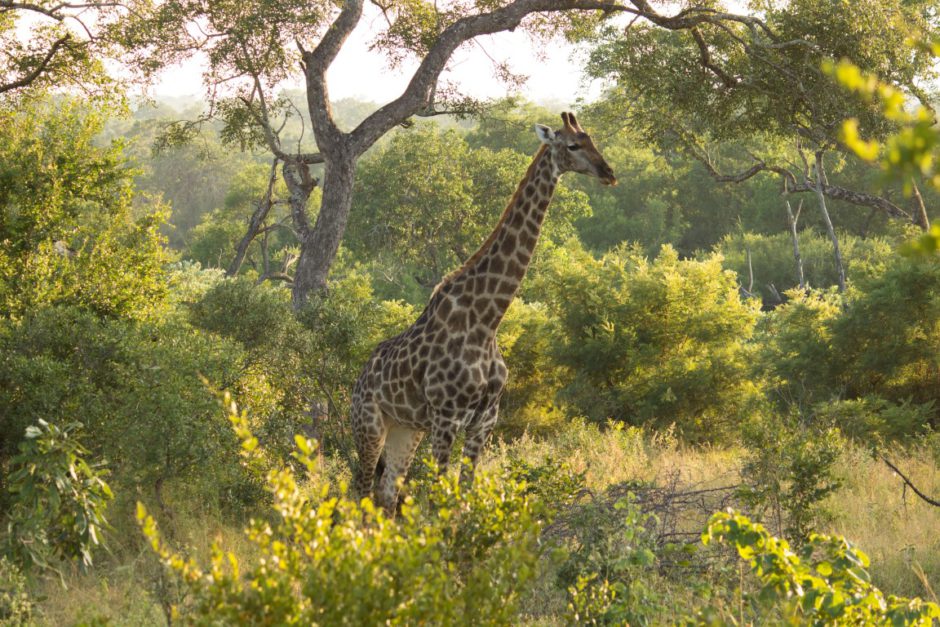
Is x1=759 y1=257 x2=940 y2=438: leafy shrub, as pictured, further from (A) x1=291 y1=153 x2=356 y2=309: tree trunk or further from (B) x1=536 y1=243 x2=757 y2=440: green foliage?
(A) x1=291 y1=153 x2=356 y2=309: tree trunk

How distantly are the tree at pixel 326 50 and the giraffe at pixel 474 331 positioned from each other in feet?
20.7

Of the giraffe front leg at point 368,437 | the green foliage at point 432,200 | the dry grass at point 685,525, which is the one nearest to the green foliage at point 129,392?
the dry grass at point 685,525

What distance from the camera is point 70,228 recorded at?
11.2 meters

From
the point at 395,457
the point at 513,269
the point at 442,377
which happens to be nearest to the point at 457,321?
the point at 442,377

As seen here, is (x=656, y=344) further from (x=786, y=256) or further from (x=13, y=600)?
(x=786, y=256)

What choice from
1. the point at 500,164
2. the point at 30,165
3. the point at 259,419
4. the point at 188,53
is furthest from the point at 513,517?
the point at 500,164

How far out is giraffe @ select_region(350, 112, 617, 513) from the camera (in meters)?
7.17

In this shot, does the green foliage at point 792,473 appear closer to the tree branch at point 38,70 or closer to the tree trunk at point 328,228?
the tree trunk at point 328,228

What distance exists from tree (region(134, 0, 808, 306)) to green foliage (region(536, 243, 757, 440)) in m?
4.34

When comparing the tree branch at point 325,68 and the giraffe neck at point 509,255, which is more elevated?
the tree branch at point 325,68

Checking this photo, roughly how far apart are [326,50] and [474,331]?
8494 millimetres

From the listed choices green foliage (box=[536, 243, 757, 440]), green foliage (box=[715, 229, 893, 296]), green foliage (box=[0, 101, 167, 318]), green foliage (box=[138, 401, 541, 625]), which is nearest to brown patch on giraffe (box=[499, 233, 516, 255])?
green foliage (box=[138, 401, 541, 625])

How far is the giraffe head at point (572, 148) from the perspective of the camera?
6.95 meters

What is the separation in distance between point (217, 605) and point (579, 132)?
4971 millimetres
